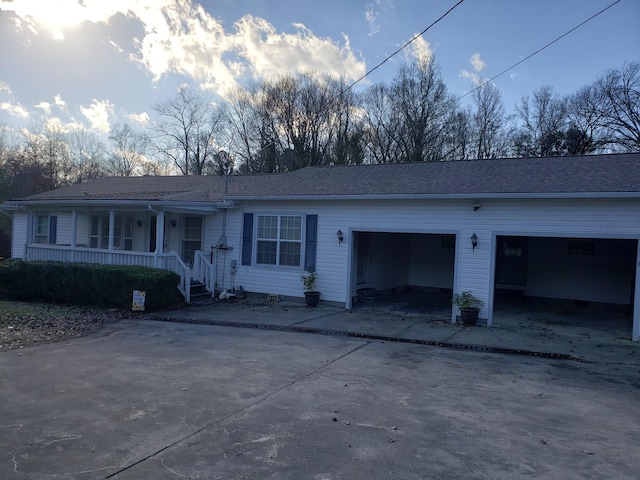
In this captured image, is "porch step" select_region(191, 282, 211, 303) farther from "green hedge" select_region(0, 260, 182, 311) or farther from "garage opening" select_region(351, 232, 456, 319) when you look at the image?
"garage opening" select_region(351, 232, 456, 319)

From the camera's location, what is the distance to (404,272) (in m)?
16.2

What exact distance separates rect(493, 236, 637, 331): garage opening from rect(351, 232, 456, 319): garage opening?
1756 millimetres

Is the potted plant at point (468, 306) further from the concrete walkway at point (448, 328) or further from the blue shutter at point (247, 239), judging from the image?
the blue shutter at point (247, 239)

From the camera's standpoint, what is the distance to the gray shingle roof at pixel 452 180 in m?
9.59

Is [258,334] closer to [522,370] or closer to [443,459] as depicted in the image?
[522,370]

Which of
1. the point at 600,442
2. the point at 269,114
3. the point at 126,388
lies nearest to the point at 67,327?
the point at 126,388

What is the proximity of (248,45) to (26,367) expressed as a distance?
1437cm

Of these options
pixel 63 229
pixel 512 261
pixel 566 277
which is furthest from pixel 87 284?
pixel 566 277

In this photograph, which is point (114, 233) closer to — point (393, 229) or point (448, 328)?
point (393, 229)

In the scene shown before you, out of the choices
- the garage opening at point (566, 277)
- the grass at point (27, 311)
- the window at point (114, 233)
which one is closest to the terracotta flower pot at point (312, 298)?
the garage opening at point (566, 277)

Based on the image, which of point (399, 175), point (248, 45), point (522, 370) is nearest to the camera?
point (522, 370)

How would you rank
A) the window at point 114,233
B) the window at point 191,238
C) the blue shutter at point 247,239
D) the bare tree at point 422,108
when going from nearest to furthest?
1. the blue shutter at point 247,239
2. the window at point 191,238
3. the window at point 114,233
4. the bare tree at point 422,108

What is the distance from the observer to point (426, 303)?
1320cm

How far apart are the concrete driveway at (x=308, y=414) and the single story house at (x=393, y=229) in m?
3.22
